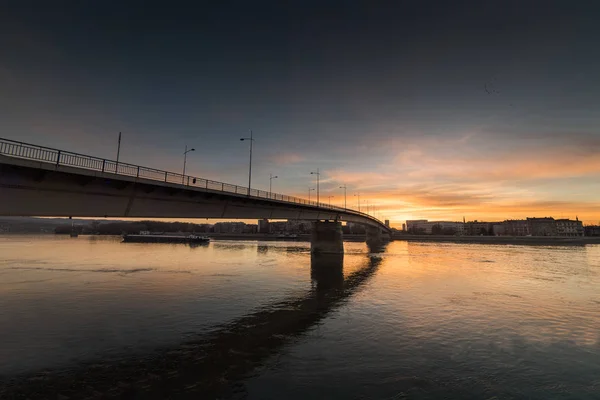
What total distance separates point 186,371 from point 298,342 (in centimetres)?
631

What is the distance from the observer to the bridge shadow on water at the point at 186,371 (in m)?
11.7

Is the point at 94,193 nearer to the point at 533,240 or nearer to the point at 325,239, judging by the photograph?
the point at 325,239

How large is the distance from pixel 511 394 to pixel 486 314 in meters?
12.5

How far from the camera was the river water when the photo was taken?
1224 cm

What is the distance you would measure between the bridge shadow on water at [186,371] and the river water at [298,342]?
8cm

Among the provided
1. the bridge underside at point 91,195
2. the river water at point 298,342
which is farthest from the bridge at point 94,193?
the river water at point 298,342

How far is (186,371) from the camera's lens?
13.6 m

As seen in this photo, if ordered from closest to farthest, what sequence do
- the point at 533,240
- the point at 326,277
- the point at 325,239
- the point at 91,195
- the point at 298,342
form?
the point at 298,342, the point at 91,195, the point at 326,277, the point at 325,239, the point at 533,240

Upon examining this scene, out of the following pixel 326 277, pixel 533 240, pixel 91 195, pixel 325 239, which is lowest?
pixel 326 277

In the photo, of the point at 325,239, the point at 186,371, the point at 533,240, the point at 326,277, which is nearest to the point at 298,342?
the point at 186,371

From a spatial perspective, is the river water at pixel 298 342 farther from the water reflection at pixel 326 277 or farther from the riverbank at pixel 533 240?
the riverbank at pixel 533 240

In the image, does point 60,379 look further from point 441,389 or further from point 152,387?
point 441,389

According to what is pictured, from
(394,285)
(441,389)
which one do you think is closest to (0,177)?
(441,389)

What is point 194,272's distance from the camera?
45.5m
